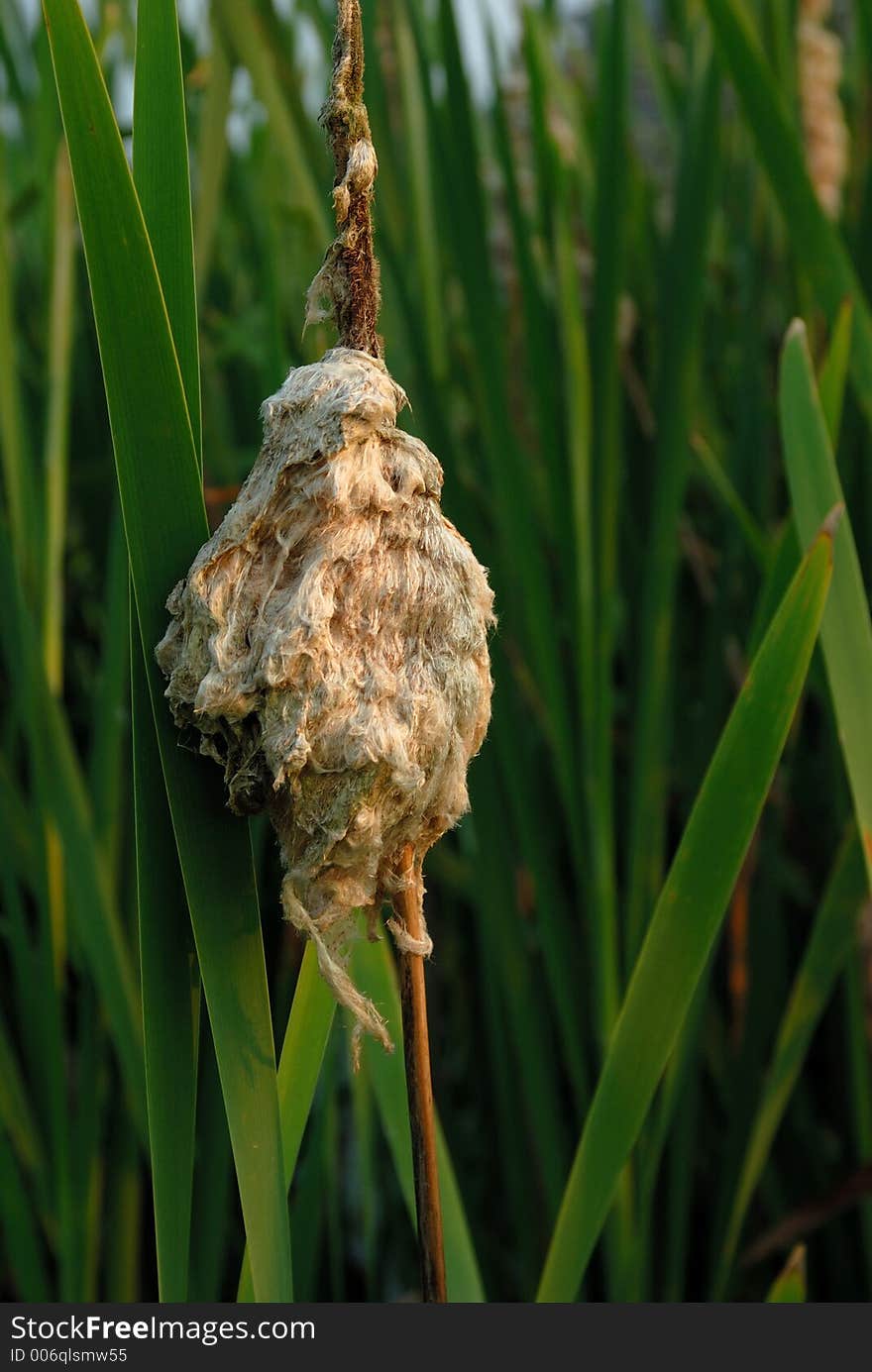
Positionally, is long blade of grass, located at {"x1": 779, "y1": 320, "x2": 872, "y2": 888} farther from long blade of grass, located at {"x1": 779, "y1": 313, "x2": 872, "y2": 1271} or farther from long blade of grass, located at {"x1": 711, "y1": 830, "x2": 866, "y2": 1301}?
long blade of grass, located at {"x1": 711, "y1": 830, "x2": 866, "y2": 1301}

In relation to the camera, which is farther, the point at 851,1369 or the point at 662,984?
the point at 851,1369

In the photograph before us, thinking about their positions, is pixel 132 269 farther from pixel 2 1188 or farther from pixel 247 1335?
pixel 2 1188

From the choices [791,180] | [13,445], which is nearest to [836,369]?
[791,180]

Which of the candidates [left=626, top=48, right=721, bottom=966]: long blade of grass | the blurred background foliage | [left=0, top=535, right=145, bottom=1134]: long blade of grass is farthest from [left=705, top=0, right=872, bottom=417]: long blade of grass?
[left=0, top=535, right=145, bottom=1134]: long blade of grass

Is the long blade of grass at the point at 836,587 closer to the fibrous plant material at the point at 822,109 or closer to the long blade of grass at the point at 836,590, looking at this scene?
the long blade of grass at the point at 836,590

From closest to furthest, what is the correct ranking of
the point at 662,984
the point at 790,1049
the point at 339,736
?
the point at 339,736 < the point at 662,984 < the point at 790,1049

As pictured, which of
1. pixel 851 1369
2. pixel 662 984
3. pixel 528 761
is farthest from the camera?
pixel 528 761

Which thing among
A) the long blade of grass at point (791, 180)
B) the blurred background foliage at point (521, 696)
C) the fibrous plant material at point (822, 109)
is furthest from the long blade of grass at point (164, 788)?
the fibrous plant material at point (822, 109)

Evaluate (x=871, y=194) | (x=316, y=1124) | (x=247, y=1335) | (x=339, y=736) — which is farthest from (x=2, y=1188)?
(x=871, y=194)
